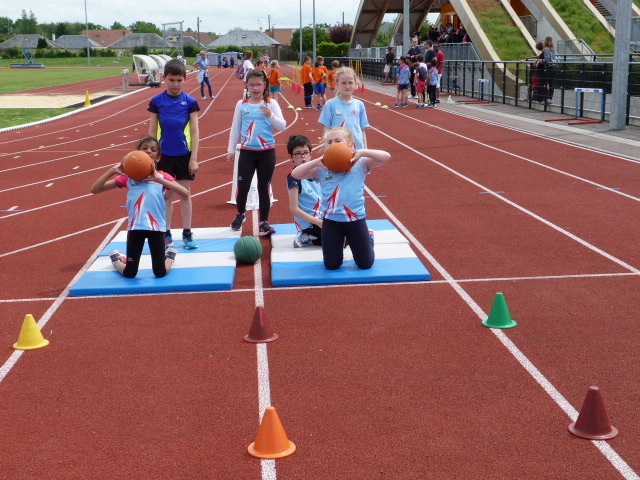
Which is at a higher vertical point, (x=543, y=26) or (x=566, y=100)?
(x=543, y=26)

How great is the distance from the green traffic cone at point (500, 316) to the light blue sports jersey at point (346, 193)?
178 centimetres

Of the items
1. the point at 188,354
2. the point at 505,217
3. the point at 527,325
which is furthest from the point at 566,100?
the point at 188,354

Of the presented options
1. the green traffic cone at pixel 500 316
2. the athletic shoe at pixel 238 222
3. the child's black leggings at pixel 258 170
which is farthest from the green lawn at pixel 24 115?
the green traffic cone at pixel 500 316

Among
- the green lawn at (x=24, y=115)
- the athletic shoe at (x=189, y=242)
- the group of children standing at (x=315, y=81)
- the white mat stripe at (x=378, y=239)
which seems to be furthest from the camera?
the group of children standing at (x=315, y=81)

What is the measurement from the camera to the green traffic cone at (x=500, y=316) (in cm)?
599

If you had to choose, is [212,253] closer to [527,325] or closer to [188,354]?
[188,354]

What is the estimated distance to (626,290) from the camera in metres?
6.90

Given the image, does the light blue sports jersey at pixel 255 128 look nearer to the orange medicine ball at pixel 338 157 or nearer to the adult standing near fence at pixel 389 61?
the orange medicine ball at pixel 338 157

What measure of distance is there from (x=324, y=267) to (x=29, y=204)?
5976mm

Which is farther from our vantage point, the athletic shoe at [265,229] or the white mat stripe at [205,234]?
the athletic shoe at [265,229]

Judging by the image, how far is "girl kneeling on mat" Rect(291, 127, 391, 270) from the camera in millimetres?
7277

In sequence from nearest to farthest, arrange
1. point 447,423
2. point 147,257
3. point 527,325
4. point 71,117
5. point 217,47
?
1. point 447,423
2. point 527,325
3. point 147,257
4. point 71,117
5. point 217,47

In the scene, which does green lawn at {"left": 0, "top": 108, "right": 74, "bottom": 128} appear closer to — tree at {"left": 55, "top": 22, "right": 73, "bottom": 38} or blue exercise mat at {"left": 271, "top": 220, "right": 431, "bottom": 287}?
blue exercise mat at {"left": 271, "top": 220, "right": 431, "bottom": 287}

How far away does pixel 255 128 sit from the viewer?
8727 millimetres
